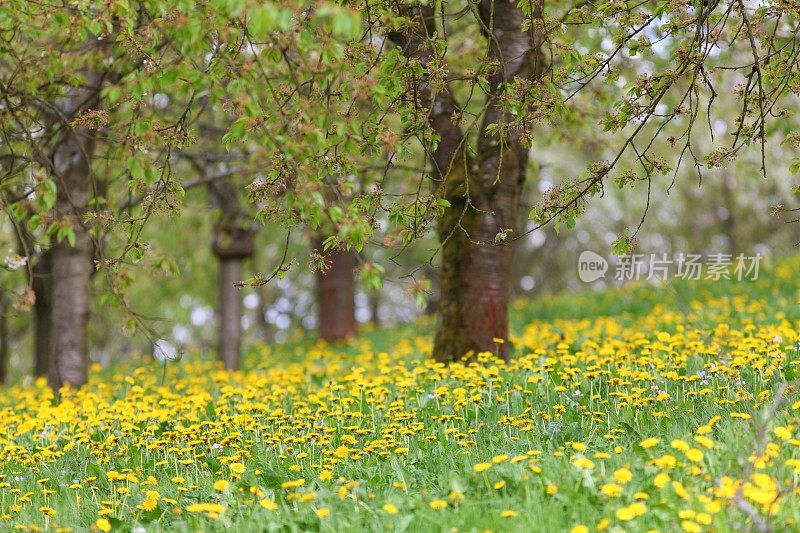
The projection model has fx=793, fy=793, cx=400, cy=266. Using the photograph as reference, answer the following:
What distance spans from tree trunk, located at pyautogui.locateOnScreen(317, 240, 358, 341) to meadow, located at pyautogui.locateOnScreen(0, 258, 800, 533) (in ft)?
20.1

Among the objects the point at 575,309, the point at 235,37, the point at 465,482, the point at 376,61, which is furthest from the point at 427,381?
the point at 575,309

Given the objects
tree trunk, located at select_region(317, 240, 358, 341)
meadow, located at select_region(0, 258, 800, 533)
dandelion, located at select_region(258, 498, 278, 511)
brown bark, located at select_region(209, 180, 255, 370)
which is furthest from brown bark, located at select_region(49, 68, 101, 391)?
dandelion, located at select_region(258, 498, 278, 511)

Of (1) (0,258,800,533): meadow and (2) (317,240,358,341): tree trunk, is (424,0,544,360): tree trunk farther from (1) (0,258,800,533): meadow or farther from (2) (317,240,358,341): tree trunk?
(2) (317,240,358,341): tree trunk

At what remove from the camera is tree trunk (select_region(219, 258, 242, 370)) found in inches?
464

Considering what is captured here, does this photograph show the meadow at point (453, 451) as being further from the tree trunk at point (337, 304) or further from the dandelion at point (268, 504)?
the tree trunk at point (337, 304)

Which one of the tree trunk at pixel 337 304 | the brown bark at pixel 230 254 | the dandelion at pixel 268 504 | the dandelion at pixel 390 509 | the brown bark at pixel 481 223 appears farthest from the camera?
the tree trunk at pixel 337 304

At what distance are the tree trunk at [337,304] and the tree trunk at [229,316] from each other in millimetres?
2191

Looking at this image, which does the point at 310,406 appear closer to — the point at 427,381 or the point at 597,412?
the point at 427,381

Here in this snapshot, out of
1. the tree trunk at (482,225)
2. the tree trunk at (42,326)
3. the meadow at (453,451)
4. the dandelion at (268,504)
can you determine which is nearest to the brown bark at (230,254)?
the tree trunk at (42,326)

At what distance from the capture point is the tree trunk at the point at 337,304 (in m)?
13.8

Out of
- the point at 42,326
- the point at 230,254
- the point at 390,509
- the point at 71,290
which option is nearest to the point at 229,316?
the point at 230,254

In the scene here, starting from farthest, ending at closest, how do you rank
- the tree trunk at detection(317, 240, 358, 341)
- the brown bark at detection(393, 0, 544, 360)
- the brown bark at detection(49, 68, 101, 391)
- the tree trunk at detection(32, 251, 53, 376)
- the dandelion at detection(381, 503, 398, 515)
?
the tree trunk at detection(317, 240, 358, 341) → the tree trunk at detection(32, 251, 53, 376) → the brown bark at detection(49, 68, 101, 391) → the brown bark at detection(393, 0, 544, 360) → the dandelion at detection(381, 503, 398, 515)

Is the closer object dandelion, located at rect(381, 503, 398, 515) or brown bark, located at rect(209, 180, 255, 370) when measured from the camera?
dandelion, located at rect(381, 503, 398, 515)

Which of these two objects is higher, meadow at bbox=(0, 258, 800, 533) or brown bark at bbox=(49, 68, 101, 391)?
brown bark at bbox=(49, 68, 101, 391)
